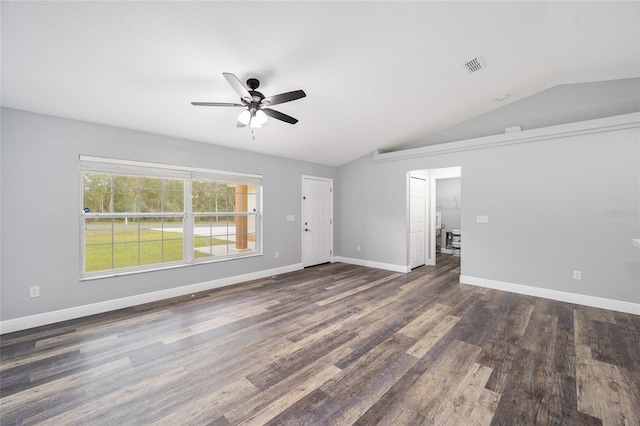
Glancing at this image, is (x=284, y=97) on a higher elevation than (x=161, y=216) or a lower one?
higher

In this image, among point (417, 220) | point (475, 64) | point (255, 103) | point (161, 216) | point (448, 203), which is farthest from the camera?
point (448, 203)

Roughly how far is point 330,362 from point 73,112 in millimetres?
4087

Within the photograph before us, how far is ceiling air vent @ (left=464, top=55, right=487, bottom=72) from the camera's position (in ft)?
10.4

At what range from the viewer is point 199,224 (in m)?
4.37


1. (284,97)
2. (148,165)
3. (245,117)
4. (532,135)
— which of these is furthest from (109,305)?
(532,135)

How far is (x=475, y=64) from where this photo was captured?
128 inches

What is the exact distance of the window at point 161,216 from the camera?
342cm

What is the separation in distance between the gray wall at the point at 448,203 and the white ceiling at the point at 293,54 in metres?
4.06

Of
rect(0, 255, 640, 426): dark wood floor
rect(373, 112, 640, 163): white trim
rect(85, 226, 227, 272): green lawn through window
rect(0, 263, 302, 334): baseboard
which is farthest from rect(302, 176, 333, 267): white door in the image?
rect(85, 226, 227, 272): green lawn through window

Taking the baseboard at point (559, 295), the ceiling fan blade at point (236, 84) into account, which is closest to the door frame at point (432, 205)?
the baseboard at point (559, 295)

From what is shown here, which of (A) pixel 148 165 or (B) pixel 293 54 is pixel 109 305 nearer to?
(A) pixel 148 165

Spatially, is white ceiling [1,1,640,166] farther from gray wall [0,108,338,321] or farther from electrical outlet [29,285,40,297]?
electrical outlet [29,285,40,297]

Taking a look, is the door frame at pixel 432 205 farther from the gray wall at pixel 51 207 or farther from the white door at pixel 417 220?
the gray wall at pixel 51 207

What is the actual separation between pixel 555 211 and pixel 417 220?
2469 mm
